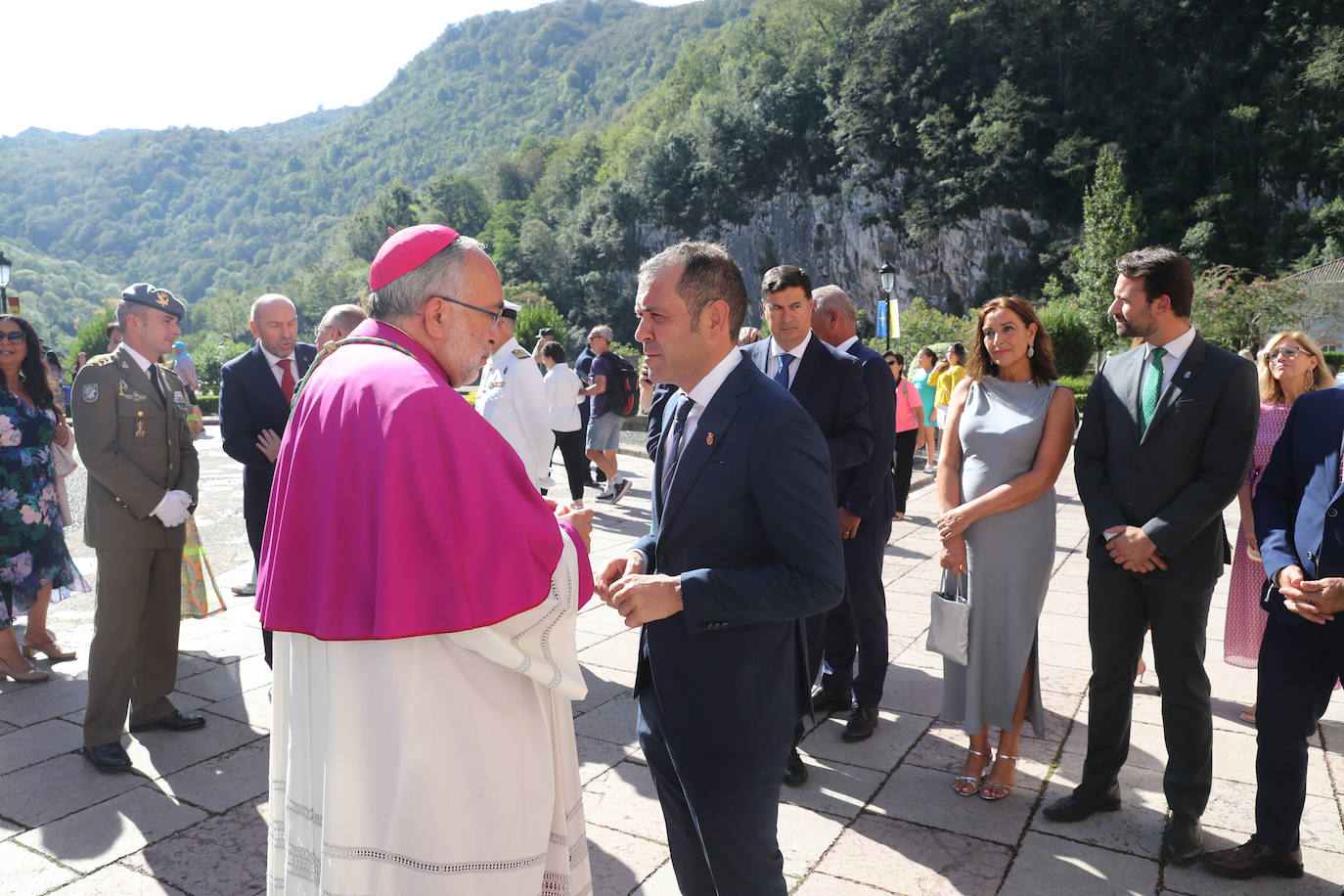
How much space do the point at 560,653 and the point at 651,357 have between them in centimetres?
73

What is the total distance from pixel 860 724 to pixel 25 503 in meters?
4.77

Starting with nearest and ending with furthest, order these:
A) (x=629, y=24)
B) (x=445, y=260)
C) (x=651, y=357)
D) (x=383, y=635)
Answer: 1. (x=383, y=635)
2. (x=445, y=260)
3. (x=651, y=357)
4. (x=629, y=24)

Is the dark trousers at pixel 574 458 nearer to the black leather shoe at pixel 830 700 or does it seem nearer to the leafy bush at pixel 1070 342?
the black leather shoe at pixel 830 700

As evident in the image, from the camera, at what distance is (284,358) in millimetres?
4590

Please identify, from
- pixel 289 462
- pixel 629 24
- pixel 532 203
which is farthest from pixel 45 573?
pixel 629 24

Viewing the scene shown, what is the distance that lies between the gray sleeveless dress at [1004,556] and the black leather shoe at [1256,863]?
792 mm

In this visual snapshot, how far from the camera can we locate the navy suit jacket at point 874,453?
4086mm

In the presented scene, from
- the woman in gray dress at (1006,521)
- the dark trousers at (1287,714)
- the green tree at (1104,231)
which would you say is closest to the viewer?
the dark trousers at (1287,714)

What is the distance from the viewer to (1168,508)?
2.90 meters

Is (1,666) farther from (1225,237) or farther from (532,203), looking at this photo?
(532,203)

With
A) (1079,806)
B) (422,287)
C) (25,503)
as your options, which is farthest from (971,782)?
(25,503)

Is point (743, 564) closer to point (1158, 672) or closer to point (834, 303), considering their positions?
point (1158, 672)

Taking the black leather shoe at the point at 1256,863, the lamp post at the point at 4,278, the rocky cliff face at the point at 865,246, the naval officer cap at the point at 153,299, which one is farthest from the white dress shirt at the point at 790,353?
the rocky cliff face at the point at 865,246

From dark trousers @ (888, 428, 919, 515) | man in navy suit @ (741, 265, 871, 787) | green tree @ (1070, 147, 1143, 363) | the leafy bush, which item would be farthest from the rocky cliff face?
man in navy suit @ (741, 265, 871, 787)
